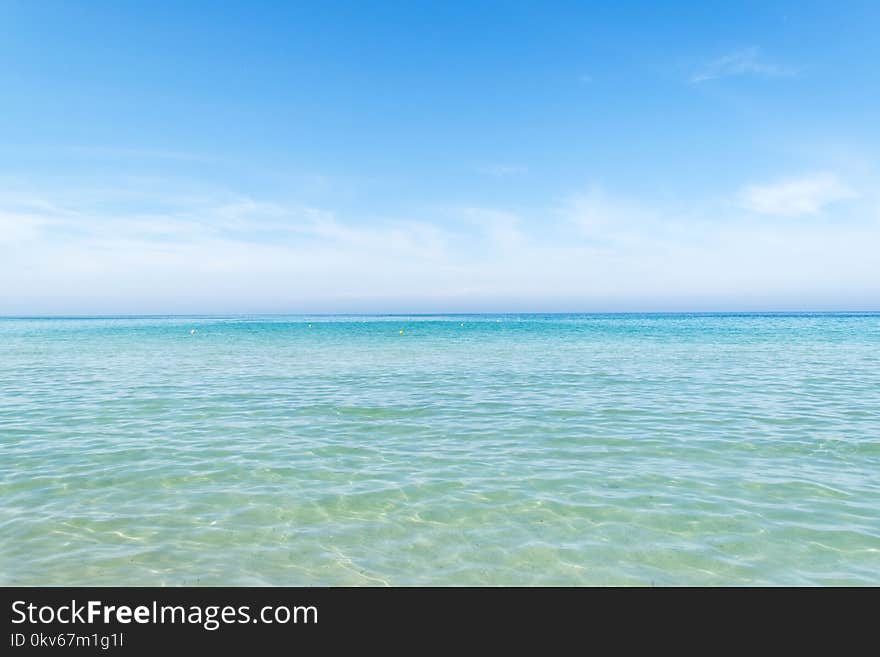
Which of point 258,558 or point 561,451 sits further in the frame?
point 561,451

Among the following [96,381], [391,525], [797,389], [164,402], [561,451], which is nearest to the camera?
[391,525]

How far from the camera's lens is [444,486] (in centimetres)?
862

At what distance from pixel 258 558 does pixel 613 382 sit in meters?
16.3

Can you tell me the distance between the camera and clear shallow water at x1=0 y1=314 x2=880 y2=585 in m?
6.04

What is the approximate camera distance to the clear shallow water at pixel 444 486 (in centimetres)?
604

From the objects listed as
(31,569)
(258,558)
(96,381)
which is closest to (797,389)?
(258,558)

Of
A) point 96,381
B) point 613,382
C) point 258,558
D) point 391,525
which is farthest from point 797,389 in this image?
point 96,381

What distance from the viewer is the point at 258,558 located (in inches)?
244

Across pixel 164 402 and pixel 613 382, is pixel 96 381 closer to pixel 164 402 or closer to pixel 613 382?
pixel 164 402

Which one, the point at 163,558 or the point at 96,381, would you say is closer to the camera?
the point at 163,558

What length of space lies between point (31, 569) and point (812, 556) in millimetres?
8742

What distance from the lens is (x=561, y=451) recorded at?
10633 millimetres
